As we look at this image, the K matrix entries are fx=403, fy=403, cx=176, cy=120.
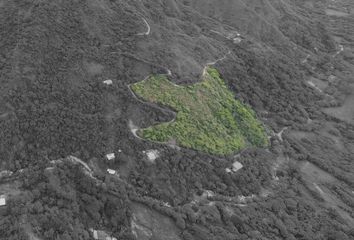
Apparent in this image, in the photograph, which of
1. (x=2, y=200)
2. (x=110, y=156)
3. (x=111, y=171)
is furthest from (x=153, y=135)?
(x=2, y=200)

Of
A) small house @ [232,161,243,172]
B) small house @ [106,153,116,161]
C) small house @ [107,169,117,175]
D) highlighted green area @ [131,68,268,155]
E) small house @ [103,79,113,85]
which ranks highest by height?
small house @ [103,79,113,85]

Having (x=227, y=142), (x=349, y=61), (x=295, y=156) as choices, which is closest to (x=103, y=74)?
(x=227, y=142)

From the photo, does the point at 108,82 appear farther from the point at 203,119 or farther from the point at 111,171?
the point at 203,119

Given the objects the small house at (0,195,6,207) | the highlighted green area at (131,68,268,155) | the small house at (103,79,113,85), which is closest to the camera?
the small house at (0,195,6,207)

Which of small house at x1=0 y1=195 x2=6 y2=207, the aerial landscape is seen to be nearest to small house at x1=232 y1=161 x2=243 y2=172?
the aerial landscape

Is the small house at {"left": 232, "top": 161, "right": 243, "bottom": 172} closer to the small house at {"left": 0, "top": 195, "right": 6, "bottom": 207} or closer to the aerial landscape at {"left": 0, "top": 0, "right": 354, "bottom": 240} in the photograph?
the aerial landscape at {"left": 0, "top": 0, "right": 354, "bottom": 240}

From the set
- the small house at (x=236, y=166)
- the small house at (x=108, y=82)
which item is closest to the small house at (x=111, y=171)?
the small house at (x=108, y=82)

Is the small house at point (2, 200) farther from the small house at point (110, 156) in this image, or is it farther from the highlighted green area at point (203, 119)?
the highlighted green area at point (203, 119)
